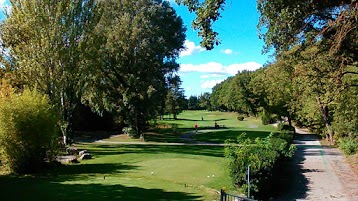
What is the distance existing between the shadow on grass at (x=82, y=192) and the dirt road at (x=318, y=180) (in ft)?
17.1

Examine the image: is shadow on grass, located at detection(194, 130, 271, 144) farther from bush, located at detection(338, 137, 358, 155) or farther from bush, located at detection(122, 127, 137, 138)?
bush, located at detection(338, 137, 358, 155)

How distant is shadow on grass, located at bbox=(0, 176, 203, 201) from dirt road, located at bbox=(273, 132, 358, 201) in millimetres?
5211

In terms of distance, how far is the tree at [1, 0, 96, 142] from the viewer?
2586cm

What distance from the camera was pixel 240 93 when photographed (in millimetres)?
86562

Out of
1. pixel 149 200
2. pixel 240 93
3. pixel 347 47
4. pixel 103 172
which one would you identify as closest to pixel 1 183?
pixel 103 172

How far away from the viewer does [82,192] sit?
12625 millimetres

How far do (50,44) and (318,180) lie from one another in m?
20.1

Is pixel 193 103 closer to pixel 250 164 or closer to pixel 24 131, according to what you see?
pixel 24 131

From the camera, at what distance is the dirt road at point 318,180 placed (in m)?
14.7

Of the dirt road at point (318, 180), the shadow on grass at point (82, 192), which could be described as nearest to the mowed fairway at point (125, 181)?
the shadow on grass at point (82, 192)

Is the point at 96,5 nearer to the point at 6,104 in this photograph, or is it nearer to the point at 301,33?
the point at 6,104

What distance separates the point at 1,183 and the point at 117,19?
24.8 m

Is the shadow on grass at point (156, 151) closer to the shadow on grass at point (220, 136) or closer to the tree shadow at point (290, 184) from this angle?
the tree shadow at point (290, 184)

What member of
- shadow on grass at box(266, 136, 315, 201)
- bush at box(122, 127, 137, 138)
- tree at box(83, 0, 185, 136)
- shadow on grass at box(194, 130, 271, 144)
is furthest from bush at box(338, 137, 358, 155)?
bush at box(122, 127, 137, 138)
